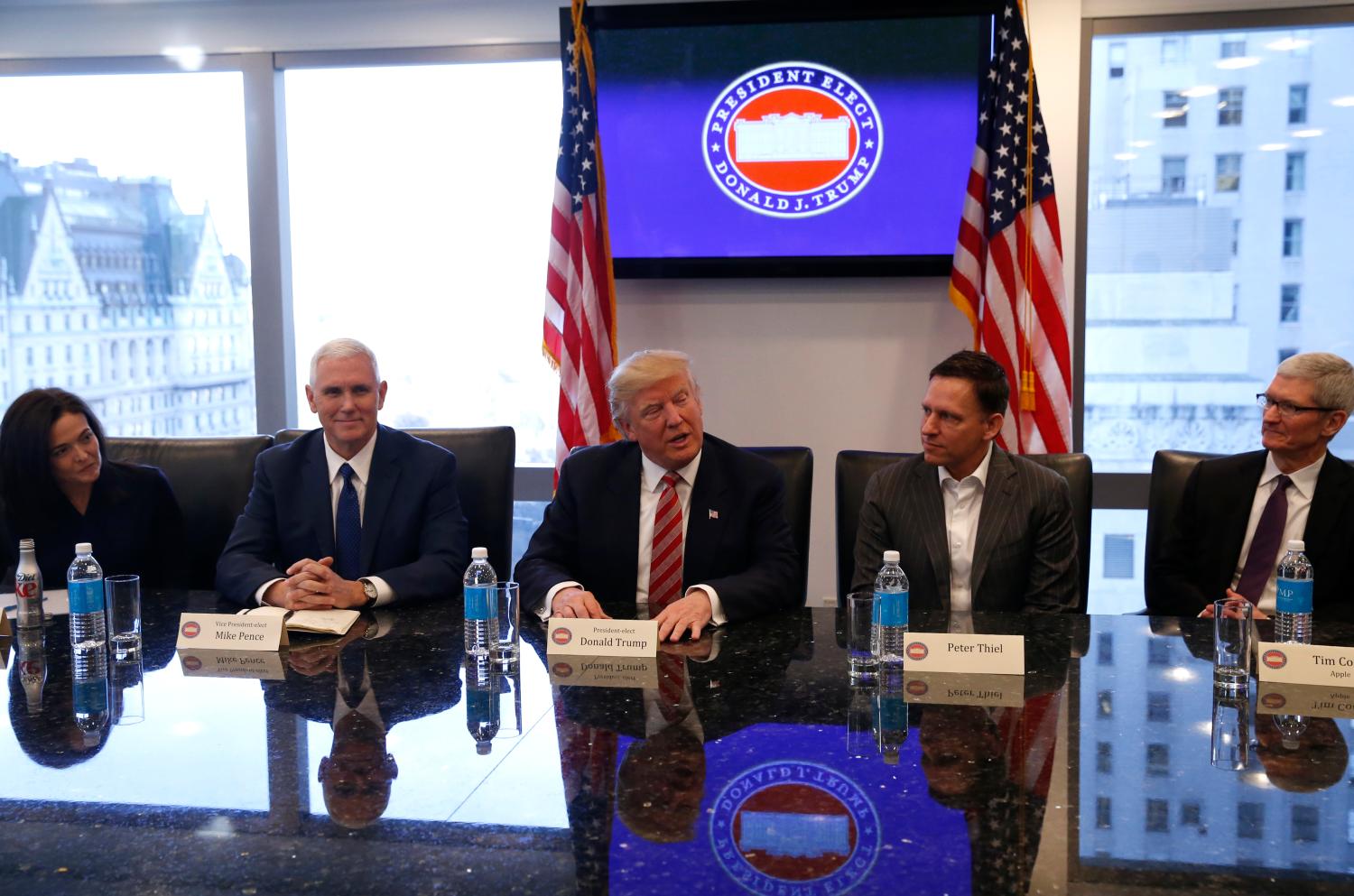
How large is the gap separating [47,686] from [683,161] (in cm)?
305

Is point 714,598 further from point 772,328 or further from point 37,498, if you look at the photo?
point 772,328

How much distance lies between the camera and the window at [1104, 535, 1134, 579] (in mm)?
4531

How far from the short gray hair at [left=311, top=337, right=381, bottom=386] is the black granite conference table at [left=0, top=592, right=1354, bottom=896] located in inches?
39.4

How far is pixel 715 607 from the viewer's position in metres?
2.33

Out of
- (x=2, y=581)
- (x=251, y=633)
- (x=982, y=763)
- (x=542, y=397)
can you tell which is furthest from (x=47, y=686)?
(x=542, y=397)

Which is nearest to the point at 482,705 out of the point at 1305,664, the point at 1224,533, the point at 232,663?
the point at 232,663

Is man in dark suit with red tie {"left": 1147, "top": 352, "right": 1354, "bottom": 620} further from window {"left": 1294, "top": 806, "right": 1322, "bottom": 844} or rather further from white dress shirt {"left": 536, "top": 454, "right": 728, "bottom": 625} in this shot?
window {"left": 1294, "top": 806, "right": 1322, "bottom": 844}

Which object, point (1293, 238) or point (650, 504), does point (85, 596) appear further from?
point (1293, 238)

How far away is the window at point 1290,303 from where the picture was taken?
4273mm

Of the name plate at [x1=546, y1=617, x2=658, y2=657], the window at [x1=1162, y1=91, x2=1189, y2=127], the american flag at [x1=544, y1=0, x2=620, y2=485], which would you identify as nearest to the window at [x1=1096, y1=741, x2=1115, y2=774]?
the name plate at [x1=546, y1=617, x2=658, y2=657]

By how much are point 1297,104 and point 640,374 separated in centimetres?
300

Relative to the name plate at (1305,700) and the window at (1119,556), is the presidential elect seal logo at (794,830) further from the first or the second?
the window at (1119,556)

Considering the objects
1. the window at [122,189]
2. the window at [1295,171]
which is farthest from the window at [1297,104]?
the window at [122,189]

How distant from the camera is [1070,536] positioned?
2664 mm
